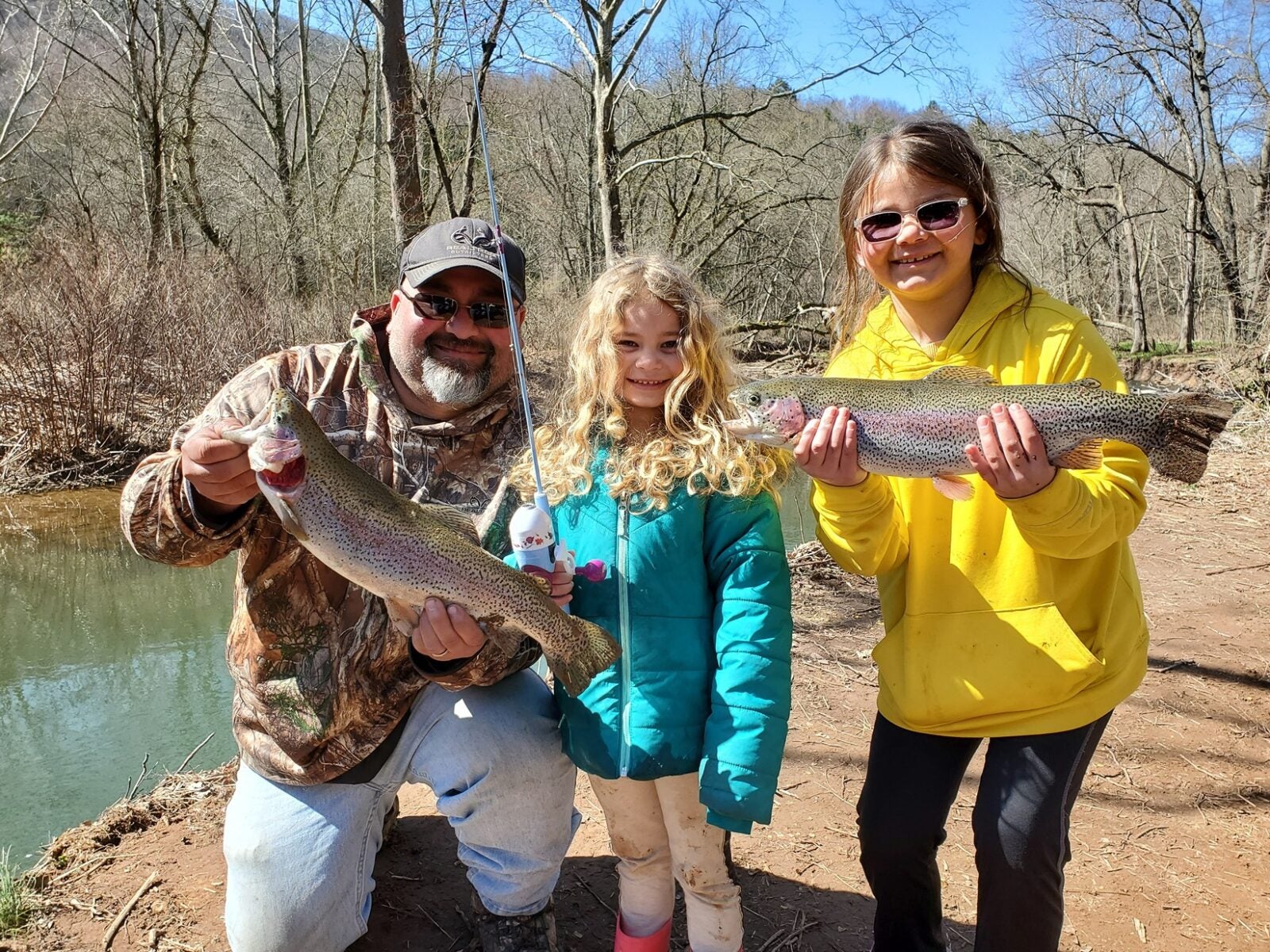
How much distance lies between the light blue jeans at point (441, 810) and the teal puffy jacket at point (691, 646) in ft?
1.45

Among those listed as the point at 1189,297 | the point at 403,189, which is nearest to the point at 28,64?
the point at 403,189

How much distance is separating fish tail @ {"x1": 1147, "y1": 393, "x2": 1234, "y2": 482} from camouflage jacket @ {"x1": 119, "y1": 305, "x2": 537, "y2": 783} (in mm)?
2386

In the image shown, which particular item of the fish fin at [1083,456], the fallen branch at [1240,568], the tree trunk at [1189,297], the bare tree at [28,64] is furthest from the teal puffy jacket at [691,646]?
the tree trunk at [1189,297]

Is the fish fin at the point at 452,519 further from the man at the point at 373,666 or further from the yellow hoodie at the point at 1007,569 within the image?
the yellow hoodie at the point at 1007,569

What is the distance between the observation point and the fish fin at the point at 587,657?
2.85 metres

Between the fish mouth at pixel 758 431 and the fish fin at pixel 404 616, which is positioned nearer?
the fish mouth at pixel 758 431

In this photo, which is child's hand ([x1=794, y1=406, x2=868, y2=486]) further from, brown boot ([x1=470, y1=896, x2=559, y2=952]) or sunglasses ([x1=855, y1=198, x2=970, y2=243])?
brown boot ([x1=470, y1=896, x2=559, y2=952])

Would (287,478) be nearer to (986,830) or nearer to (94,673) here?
(986,830)

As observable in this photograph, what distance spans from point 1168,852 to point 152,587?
9265 mm

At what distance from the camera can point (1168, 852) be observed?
159 inches

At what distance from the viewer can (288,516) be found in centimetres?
269

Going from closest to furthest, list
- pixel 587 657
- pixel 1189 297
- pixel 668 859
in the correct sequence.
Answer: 1. pixel 587 657
2. pixel 668 859
3. pixel 1189 297

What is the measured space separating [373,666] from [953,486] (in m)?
2.28

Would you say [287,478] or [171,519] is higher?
[287,478]
